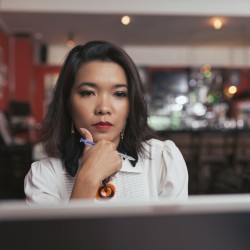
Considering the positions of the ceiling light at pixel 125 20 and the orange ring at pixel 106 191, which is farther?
the ceiling light at pixel 125 20

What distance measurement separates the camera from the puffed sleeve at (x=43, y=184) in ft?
3.32

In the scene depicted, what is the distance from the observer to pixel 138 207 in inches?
12.2

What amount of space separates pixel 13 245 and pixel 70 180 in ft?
2.49

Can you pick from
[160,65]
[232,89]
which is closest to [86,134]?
[232,89]

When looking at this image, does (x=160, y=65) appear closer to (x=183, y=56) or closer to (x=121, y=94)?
(x=183, y=56)

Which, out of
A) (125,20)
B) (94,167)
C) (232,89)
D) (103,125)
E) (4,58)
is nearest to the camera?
(94,167)

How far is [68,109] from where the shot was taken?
3.76 ft

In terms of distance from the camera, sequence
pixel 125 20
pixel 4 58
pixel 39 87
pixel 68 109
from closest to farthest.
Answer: pixel 68 109, pixel 125 20, pixel 4 58, pixel 39 87

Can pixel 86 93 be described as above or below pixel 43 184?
above

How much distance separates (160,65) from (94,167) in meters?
10.7

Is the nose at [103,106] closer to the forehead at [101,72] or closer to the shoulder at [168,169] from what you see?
the forehead at [101,72]

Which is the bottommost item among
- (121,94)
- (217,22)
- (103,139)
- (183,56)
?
(103,139)

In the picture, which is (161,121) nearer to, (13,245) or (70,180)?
(70,180)

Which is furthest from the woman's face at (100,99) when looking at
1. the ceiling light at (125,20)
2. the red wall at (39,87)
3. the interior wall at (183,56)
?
the interior wall at (183,56)
